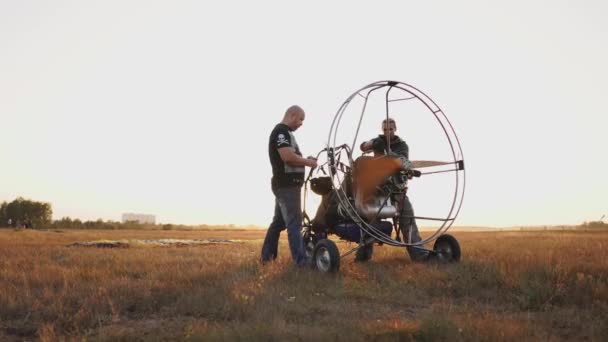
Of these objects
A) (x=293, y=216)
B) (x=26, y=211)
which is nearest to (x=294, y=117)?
(x=293, y=216)

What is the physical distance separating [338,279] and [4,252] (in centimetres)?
1022

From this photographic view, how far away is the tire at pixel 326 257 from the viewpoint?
8.12m

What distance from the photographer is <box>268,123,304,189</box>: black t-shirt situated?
8781 mm

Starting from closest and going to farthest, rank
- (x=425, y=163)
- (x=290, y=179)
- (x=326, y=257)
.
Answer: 1. (x=326, y=257)
2. (x=290, y=179)
3. (x=425, y=163)

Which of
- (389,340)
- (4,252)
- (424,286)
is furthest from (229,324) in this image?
(4,252)

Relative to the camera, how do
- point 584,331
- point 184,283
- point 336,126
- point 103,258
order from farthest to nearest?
point 103,258, point 336,126, point 184,283, point 584,331

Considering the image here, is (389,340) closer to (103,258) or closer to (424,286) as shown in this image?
(424,286)

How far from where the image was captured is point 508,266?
8727 mm

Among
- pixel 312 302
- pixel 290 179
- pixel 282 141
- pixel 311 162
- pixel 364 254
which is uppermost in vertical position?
pixel 282 141

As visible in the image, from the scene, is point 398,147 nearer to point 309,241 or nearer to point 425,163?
point 425,163

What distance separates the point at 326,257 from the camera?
27.7 ft

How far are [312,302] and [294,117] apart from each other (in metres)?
3.90

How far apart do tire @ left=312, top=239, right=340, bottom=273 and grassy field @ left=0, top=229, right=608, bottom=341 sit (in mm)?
228

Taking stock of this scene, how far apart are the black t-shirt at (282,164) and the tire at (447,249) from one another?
3.26m
